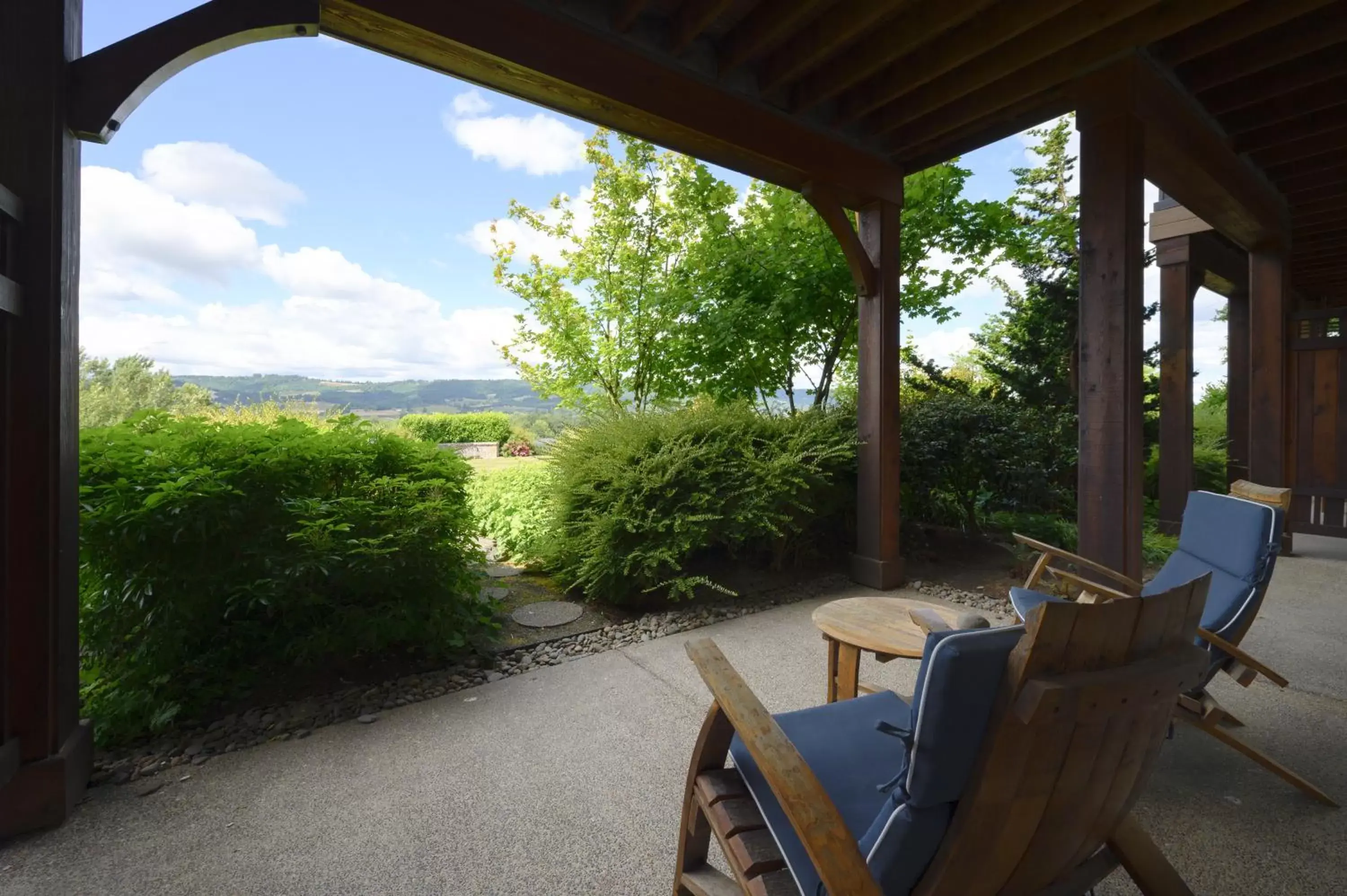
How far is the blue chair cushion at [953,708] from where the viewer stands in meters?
0.90

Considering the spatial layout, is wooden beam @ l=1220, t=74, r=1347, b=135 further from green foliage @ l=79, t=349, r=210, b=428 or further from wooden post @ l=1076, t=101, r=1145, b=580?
green foliage @ l=79, t=349, r=210, b=428

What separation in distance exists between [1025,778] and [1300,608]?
14.6 ft

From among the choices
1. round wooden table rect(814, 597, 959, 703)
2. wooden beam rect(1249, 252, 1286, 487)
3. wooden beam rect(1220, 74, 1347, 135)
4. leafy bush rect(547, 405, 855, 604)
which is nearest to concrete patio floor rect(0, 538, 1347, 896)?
round wooden table rect(814, 597, 959, 703)

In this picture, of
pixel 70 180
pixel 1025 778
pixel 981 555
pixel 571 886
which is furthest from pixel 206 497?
pixel 981 555

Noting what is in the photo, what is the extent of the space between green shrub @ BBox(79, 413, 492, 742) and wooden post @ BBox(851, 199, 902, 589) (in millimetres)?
2686

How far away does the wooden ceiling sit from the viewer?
8.56 feet

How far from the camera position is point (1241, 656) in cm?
186

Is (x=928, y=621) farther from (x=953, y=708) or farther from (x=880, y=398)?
(x=880, y=398)

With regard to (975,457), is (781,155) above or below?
above

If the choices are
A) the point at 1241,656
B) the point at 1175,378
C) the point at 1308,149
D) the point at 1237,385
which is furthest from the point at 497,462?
the point at 1237,385

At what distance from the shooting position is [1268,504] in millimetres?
2303

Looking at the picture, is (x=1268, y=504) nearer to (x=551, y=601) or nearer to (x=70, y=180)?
(x=551, y=601)

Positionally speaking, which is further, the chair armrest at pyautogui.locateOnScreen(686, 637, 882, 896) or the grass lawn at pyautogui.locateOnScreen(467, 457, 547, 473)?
the grass lawn at pyautogui.locateOnScreen(467, 457, 547, 473)

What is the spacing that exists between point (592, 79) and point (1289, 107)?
13.1 feet
